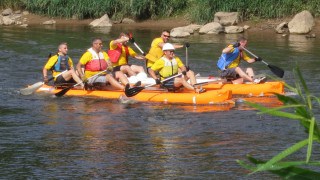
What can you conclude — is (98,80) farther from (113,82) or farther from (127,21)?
(127,21)

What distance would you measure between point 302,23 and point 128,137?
18.7 m

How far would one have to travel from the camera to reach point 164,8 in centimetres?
3425

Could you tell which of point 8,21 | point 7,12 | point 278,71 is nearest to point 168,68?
point 278,71

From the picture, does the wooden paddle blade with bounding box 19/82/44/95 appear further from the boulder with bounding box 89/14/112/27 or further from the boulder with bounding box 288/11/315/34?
the boulder with bounding box 89/14/112/27

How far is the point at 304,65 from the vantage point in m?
20.7

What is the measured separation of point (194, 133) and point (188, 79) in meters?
3.26

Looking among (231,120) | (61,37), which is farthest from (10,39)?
(231,120)

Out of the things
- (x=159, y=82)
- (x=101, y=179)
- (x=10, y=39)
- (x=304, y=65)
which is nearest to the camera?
(x=101, y=179)

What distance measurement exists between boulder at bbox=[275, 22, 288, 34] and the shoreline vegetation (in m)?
0.79

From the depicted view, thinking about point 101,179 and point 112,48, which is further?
point 112,48

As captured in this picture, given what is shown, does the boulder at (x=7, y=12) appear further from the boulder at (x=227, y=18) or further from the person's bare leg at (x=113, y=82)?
the person's bare leg at (x=113, y=82)

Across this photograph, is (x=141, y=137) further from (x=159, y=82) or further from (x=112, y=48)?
(x=112, y=48)

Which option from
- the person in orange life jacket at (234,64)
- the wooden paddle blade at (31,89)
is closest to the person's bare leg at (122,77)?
the wooden paddle blade at (31,89)

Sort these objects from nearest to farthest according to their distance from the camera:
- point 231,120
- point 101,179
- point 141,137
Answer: point 101,179 → point 141,137 → point 231,120
